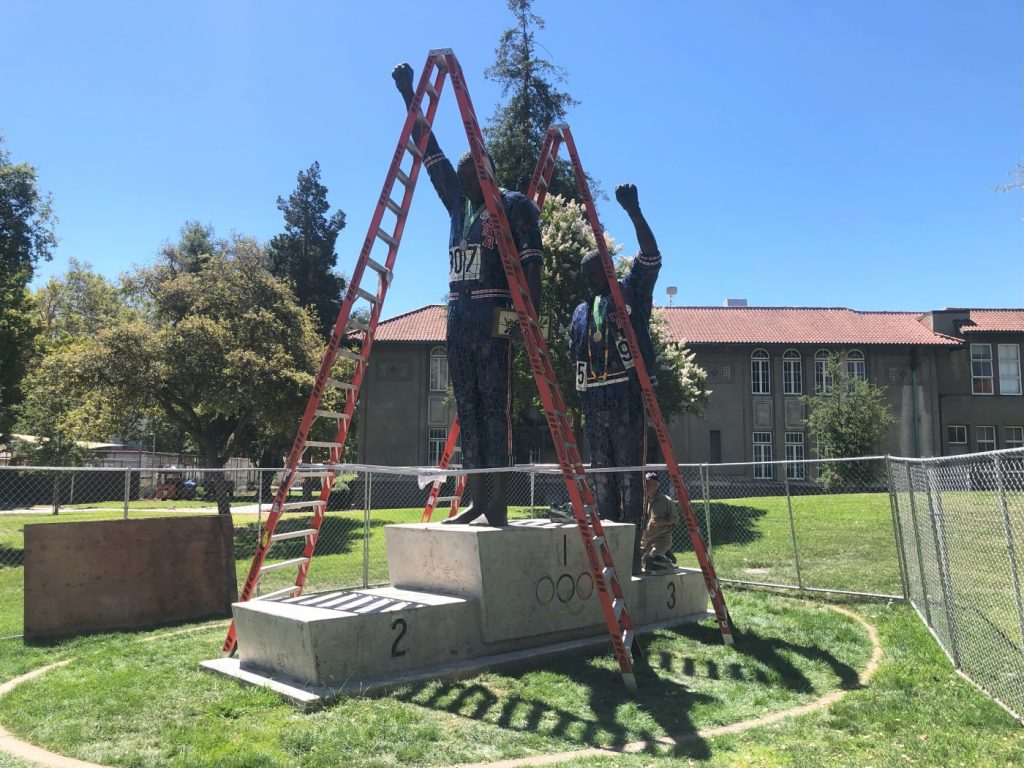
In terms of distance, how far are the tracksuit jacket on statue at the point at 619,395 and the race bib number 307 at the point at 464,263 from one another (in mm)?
2111

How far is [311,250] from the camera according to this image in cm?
4303

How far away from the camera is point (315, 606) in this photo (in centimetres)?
648

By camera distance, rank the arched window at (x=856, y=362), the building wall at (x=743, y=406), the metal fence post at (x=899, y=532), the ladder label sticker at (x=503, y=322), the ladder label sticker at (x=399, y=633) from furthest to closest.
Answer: the arched window at (x=856, y=362)
the building wall at (x=743, y=406)
the metal fence post at (x=899, y=532)
the ladder label sticker at (x=503, y=322)
the ladder label sticker at (x=399, y=633)

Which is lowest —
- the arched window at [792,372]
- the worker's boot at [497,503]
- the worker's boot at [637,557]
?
the worker's boot at [637,557]

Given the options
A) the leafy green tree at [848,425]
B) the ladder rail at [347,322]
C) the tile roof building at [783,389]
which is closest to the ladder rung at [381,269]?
the ladder rail at [347,322]

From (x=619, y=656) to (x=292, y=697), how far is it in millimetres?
2472

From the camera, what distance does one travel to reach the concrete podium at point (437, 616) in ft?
19.3

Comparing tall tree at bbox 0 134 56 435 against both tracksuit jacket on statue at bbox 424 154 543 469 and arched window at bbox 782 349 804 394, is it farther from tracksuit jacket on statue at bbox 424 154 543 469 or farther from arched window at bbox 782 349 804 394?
arched window at bbox 782 349 804 394

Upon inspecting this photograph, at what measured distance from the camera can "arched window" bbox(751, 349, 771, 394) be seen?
116 feet

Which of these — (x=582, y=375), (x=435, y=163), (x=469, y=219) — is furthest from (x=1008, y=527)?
(x=435, y=163)

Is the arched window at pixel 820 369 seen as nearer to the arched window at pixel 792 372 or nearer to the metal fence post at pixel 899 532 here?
the arched window at pixel 792 372

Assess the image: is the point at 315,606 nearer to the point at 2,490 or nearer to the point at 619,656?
the point at 619,656

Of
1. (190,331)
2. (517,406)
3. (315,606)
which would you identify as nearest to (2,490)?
(190,331)

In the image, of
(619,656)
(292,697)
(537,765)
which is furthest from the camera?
(619,656)
